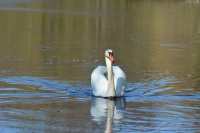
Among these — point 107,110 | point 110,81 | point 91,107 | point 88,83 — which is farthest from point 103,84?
point 88,83

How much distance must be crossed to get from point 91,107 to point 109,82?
1516 millimetres

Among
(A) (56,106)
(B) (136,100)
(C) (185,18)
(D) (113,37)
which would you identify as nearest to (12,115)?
(A) (56,106)

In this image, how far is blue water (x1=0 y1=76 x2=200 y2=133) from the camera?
15.0m

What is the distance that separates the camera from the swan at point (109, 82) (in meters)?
19.1

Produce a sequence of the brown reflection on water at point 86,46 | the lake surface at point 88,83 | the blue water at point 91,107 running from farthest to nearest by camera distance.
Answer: the brown reflection on water at point 86,46 < the lake surface at point 88,83 < the blue water at point 91,107

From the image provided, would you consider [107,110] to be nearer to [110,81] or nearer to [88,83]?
[110,81]

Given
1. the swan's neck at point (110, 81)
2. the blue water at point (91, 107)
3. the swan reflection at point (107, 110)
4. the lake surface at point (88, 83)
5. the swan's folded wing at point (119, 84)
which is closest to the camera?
the blue water at point (91, 107)

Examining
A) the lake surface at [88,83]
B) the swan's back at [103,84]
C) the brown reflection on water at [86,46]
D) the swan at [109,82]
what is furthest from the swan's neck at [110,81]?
the brown reflection on water at [86,46]

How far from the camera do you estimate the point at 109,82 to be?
19.1 m

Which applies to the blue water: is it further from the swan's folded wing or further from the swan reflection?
the swan's folded wing

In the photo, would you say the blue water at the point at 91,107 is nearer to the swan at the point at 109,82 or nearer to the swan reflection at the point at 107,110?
the swan reflection at the point at 107,110

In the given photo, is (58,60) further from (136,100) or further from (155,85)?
(136,100)

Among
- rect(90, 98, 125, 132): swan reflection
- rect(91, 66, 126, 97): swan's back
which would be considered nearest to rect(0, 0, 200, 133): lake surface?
rect(90, 98, 125, 132): swan reflection

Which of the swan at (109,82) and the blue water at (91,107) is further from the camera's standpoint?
the swan at (109,82)
